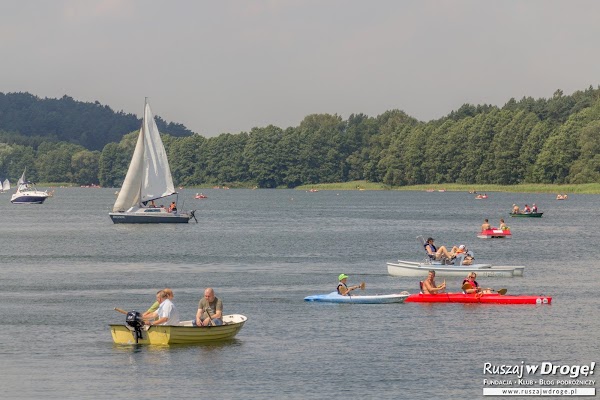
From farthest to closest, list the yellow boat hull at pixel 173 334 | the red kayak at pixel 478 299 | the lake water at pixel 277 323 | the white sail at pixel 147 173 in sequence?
the white sail at pixel 147 173 → the red kayak at pixel 478 299 → the yellow boat hull at pixel 173 334 → the lake water at pixel 277 323

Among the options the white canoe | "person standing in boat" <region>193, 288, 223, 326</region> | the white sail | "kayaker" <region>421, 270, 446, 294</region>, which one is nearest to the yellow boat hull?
"person standing in boat" <region>193, 288, 223, 326</region>

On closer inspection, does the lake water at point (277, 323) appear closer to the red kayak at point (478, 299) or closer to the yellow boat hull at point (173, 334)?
the yellow boat hull at point (173, 334)

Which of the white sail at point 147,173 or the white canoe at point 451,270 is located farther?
the white sail at point 147,173

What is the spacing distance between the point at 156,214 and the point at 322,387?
3647 inches

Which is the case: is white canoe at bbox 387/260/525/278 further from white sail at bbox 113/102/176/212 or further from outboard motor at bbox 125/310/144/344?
white sail at bbox 113/102/176/212

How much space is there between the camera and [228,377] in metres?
42.1

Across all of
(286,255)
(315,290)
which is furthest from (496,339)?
(286,255)

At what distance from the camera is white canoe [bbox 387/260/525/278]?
240 feet

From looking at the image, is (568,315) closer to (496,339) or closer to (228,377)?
(496,339)

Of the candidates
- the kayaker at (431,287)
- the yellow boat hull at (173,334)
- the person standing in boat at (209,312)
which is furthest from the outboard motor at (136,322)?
the kayaker at (431,287)

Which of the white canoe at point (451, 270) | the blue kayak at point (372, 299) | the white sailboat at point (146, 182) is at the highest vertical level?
the white sailboat at point (146, 182)

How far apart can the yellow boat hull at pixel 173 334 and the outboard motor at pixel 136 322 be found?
0.14 meters

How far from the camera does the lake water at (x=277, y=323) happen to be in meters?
41.2

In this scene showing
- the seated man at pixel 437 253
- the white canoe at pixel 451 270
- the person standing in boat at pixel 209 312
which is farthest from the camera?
the seated man at pixel 437 253
